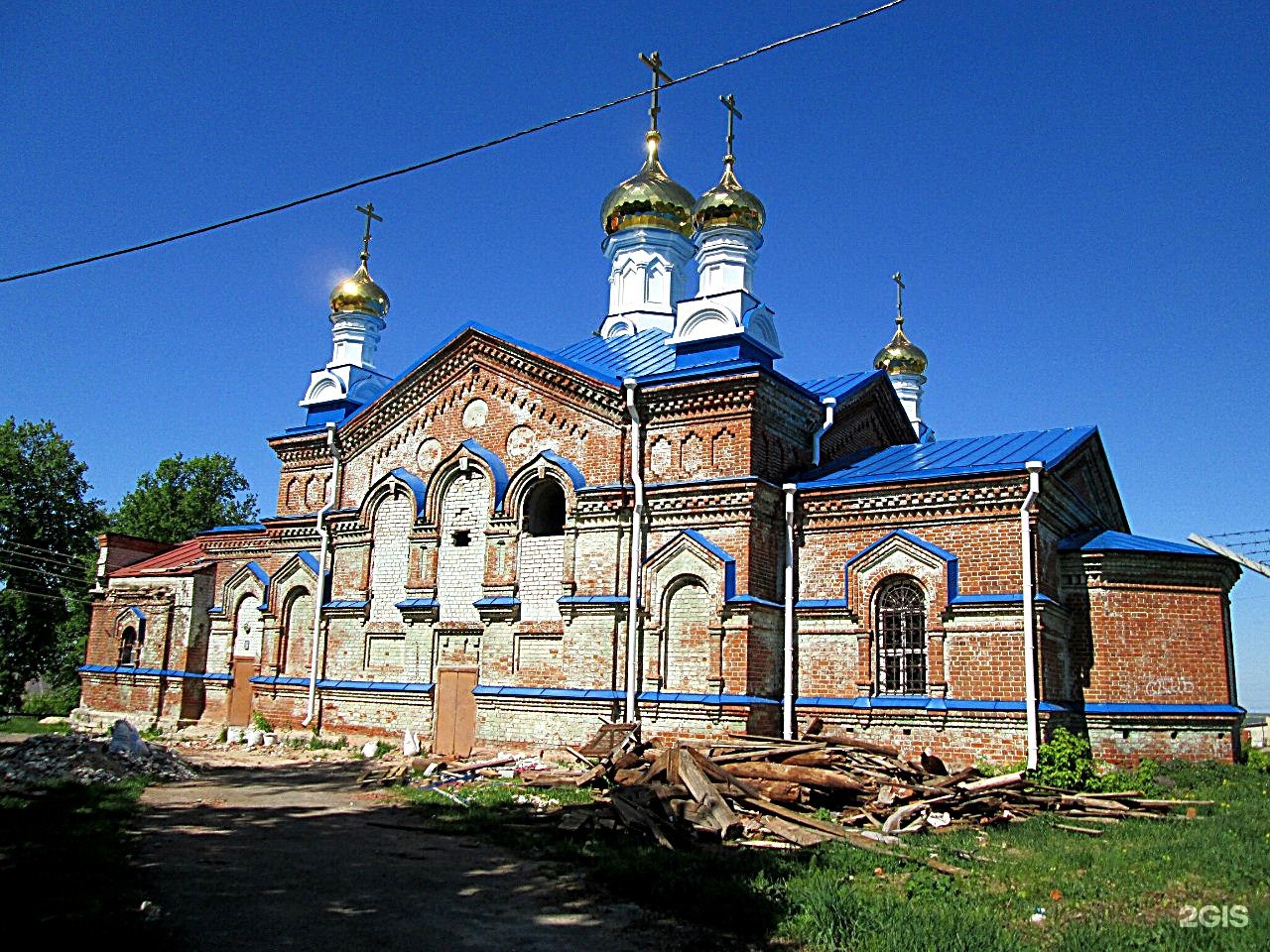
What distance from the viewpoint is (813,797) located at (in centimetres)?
1148

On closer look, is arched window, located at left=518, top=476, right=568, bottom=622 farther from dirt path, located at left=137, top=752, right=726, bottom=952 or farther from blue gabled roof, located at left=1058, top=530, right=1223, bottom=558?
blue gabled roof, located at left=1058, top=530, right=1223, bottom=558

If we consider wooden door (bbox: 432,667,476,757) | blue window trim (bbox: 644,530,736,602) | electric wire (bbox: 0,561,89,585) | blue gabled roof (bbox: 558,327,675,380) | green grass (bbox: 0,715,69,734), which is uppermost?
blue gabled roof (bbox: 558,327,675,380)

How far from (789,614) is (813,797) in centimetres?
403

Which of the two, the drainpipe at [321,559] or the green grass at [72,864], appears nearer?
the green grass at [72,864]

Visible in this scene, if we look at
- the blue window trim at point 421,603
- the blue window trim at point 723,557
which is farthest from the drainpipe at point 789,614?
the blue window trim at point 421,603

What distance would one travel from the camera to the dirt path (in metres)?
6.94

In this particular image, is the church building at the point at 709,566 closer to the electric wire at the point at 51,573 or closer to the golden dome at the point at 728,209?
the golden dome at the point at 728,209

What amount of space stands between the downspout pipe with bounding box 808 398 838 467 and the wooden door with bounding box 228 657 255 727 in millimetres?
12045

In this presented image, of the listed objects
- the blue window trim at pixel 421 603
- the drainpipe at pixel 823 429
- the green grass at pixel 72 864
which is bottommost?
the green grass at pixel 72 864

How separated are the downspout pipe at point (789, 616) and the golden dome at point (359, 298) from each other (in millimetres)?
10457

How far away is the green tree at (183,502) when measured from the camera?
38438 mm

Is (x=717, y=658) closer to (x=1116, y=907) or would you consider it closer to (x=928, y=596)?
(x=928, y=596)

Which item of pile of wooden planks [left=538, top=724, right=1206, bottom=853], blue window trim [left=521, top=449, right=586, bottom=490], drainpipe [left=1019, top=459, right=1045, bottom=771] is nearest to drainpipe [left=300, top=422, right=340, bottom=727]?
blue window trim [left=521, top=449, right=586, bottom=490]

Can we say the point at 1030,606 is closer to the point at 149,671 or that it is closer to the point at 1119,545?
the point at 1119,545
